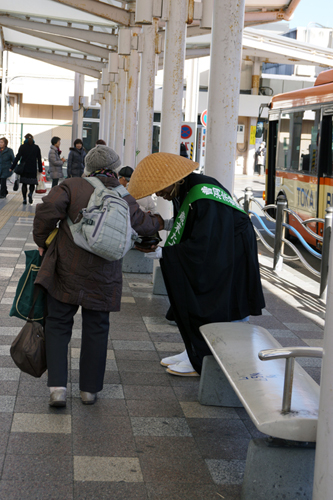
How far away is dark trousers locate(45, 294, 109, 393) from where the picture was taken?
13.1 ft

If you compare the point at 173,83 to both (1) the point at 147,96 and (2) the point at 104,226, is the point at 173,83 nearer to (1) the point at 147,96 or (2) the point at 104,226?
(1) the point at 147,96

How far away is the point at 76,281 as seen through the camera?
3.91 meters

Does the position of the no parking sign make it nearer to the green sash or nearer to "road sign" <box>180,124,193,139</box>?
"road sign" <box>180,124,193,139</box>

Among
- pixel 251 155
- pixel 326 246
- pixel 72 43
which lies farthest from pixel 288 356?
pixel 251 155

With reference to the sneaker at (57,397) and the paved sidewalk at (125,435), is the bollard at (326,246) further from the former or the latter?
the sneaker at (57,397)

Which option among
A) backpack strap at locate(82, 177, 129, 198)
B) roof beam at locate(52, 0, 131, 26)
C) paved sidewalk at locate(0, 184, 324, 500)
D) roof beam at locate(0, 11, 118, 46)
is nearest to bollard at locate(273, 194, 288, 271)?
paved sidewalk at locate(0, 184, 324, 500)

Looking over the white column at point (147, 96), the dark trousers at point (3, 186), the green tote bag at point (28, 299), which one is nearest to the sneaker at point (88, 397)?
the green tote bag at point (28, 299)

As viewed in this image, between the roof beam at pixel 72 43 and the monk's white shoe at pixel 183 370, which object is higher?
the roof beam at pixel 72 43

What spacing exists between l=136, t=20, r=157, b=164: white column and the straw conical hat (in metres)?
6.47

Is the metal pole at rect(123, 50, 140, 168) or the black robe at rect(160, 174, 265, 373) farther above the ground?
the metal pole at rect(123, 50, 140, 168)

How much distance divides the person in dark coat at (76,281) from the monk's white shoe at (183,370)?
0.75 m

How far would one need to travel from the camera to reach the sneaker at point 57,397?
3.90 meters

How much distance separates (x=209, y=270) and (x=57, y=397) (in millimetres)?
1204

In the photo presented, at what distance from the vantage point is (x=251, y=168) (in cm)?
4103
